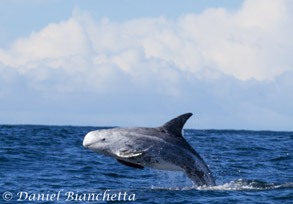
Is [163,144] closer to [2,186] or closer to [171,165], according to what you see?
[171,165]

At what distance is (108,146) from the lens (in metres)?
15.3

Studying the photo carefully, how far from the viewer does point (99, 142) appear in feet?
50.9

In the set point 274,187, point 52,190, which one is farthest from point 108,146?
point 274,187

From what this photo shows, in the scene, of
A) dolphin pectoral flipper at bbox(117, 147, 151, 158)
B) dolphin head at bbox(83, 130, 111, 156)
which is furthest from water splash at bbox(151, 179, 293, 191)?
dolphin head at bbox(83, 130, 111, 156)

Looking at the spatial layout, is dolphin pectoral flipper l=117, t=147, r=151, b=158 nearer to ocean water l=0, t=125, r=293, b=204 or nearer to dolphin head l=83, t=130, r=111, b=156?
dolphin head l=83, t=130, r=111, b=156

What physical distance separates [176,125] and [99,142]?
7.51 ft

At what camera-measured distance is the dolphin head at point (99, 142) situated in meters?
15.4

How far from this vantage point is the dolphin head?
15.4 metres

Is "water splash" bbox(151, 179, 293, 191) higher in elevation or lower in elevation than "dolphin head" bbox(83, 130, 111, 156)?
lower

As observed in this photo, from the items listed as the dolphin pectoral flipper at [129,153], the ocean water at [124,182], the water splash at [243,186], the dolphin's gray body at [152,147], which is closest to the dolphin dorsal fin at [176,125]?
the dolphin's gray body at [152,147]

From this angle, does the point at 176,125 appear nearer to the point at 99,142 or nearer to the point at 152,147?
the point at 152,147

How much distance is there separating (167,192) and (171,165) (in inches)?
66.8

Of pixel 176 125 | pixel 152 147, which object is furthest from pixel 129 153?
pixel 176 125

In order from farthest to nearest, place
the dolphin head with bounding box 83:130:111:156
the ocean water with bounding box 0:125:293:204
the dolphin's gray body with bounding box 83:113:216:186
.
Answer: the ocean water with bounding box 0:125:293:204 → the dolphin head with bounding box 83:130:111:156 → the dolphin's gray body with bounding box 83:113:216:186
